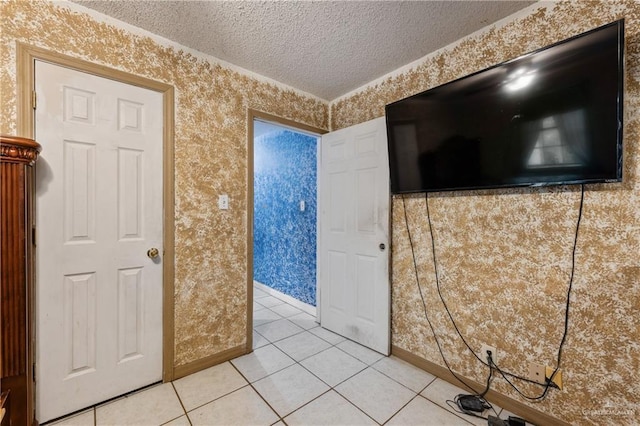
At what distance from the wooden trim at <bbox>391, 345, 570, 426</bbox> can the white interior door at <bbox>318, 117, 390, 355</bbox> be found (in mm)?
183

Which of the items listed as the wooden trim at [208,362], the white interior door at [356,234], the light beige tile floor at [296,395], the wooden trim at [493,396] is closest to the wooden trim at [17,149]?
the light beige tile floor at [296,395]

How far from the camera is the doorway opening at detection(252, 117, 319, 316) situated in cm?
325

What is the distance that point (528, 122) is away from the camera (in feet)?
4.72

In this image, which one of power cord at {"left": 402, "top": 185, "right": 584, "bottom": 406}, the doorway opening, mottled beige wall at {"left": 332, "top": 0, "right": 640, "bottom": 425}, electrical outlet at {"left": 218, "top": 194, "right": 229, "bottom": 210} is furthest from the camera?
the doorway opening

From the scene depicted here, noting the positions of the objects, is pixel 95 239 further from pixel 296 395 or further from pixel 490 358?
pixel 490 358

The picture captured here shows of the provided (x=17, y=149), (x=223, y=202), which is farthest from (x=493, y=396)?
(x=17, y=149)

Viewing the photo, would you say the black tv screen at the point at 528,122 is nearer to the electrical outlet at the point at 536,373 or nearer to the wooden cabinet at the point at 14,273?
the electrical outlet at the point at 536,373

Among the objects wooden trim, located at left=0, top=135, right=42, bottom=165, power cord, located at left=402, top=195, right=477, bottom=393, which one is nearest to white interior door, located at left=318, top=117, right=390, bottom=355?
power cord, located at left=402, top=195, right=477, bottom=393

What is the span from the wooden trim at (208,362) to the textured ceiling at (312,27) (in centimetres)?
233

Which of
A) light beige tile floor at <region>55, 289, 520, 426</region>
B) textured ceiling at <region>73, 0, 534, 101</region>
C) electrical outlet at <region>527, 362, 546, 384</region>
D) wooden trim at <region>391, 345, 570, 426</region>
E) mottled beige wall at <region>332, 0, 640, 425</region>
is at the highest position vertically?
textured ceiling at <region>73, 0, 534, 101</region>

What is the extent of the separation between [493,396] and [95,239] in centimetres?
268

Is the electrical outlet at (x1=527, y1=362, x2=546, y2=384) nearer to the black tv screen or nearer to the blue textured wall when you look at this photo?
the black tv screen

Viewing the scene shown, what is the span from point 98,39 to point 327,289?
261 cm

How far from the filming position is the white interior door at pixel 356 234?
228 cm
